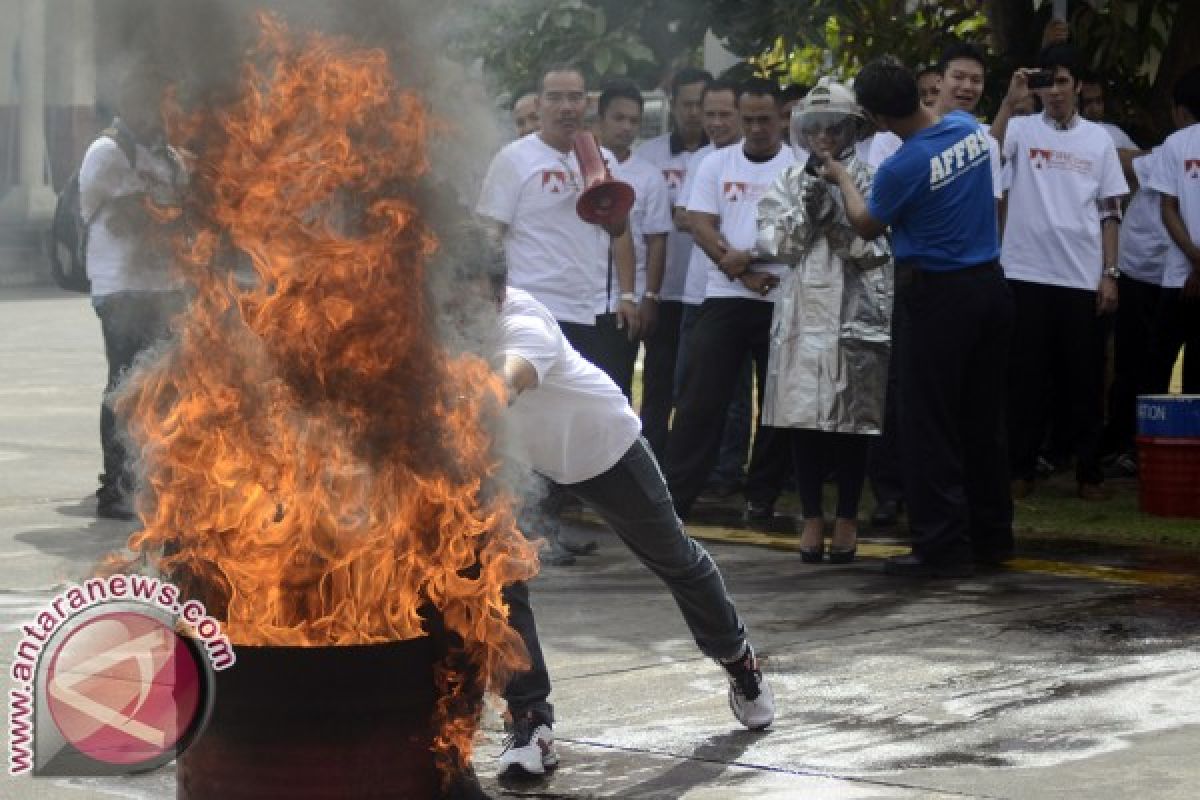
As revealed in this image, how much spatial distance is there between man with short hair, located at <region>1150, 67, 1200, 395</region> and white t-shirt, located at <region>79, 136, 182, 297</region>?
511 cm

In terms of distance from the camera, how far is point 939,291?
359 inches

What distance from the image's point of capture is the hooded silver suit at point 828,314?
9.40 m

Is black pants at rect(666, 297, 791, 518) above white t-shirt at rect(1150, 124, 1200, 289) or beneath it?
beneath

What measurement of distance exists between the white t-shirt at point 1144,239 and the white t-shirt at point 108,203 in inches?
208

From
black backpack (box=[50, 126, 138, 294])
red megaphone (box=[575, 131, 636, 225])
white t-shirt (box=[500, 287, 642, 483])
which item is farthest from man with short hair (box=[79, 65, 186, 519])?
red megaphone (box=[575, 131, 636, 225])

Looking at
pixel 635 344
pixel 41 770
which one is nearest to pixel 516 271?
pixel 635 344

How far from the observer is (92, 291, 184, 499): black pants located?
10453 mm

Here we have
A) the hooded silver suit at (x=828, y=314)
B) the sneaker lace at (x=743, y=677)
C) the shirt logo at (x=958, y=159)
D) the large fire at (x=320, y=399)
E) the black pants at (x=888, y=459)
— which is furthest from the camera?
the black pants at (x=888, y=459)

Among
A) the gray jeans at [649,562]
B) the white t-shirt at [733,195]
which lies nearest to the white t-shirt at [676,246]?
the white t-shirt at [733,195]

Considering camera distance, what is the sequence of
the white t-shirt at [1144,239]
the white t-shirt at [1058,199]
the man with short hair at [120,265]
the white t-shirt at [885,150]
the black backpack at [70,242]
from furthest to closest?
the white t-shirt at [1144,239], the white t-shirt at [1058,199], the white t-shirt at [885,150], the black backpack at [70,242], the man with short hair at [120,265]

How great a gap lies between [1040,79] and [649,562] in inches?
204

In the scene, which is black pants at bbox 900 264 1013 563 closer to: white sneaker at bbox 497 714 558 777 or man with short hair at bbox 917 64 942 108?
man with short hair at bbox 917 64 942 108

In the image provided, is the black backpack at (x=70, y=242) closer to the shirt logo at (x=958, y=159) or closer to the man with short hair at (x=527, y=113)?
the man with short hair at (x=527, y=113)

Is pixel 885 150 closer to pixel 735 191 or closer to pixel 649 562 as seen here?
→ pixel 735 191
